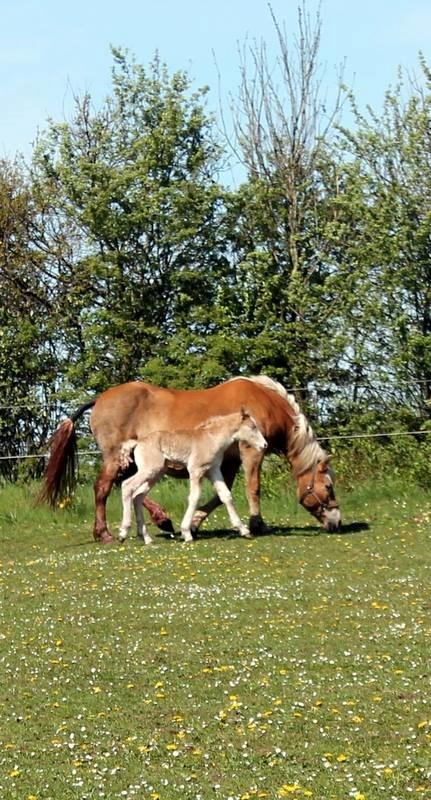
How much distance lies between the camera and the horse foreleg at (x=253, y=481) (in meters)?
16.4

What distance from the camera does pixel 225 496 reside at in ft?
52.5

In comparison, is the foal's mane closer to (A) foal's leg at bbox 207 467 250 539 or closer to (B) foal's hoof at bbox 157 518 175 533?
(A) foal's leg at bbox 207 467 250 539

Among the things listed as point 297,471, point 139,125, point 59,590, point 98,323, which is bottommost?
point 59,590

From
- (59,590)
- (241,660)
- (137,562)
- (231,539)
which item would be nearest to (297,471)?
(231,539)

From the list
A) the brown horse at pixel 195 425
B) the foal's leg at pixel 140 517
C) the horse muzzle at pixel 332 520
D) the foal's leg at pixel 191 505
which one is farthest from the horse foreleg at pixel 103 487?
the horse muzzle at pixel 332 520

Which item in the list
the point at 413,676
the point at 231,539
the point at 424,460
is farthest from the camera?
the point at 424,460

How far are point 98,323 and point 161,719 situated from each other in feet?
56.8

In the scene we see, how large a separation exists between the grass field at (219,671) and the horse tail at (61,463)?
1202mm

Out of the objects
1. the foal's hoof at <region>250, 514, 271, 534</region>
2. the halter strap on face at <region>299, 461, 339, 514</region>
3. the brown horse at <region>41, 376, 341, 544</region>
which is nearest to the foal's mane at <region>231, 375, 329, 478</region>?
the brown horse at <region>41, 376, 341, 544</region>

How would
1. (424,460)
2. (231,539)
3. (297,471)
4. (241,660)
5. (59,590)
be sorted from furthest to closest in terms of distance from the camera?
(424,460) < (297,471) < (231,539) < (59,590) < (241,660)

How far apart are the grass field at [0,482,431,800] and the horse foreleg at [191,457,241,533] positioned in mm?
943

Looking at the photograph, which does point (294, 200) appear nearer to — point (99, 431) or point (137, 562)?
point (99, 431)

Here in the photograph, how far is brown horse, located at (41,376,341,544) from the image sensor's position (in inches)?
638

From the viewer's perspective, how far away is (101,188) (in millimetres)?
24422
